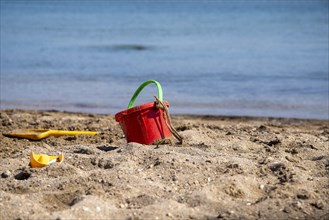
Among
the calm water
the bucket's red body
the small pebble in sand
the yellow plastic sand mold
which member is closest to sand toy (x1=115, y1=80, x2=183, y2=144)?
the bucket's red body

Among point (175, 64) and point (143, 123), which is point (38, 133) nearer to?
point (143, 123)

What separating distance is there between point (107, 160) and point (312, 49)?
12.7 meters

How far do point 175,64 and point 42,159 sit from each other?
375 inches

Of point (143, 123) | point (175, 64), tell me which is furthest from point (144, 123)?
point (175, 64)

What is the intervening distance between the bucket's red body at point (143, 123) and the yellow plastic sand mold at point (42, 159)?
75 cm

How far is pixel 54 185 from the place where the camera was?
4.49 m

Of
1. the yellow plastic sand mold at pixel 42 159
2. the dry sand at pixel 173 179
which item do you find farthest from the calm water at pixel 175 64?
the yellow plastic sand mold at pixel 42 159

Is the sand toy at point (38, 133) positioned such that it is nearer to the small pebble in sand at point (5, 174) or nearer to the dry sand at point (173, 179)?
the dry sand at point (173, 179)

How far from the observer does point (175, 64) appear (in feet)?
47.2

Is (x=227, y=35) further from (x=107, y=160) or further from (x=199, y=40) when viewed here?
(x=107, y=160)

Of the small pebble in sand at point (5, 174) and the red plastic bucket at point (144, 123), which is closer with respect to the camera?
the small pebble in sand at point (5, 174)

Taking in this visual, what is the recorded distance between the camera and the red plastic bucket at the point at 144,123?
18.3 feet

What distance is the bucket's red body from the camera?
559 cm

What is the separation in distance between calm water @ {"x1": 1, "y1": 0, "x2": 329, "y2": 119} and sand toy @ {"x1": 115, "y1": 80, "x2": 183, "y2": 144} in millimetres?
3887
